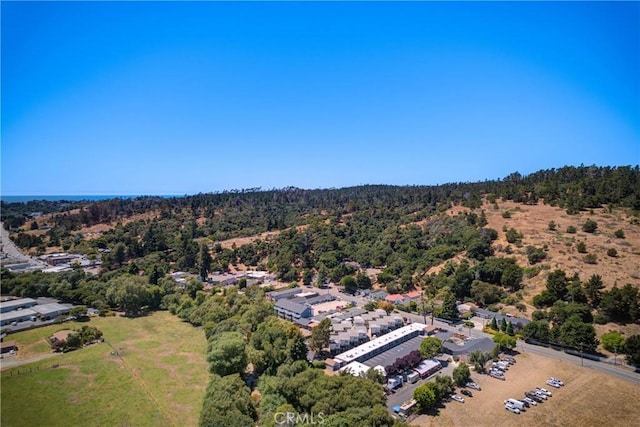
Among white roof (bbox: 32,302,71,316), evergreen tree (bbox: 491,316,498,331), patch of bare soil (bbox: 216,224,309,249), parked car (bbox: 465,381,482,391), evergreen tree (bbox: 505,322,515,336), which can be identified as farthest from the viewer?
patch of bare soil (bbox: 216,224,309,249)

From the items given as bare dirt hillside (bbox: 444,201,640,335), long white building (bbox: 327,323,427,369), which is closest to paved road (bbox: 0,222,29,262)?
long white building (bbox: 327,323,427,369)

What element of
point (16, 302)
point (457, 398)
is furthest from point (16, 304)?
point (457, 398)

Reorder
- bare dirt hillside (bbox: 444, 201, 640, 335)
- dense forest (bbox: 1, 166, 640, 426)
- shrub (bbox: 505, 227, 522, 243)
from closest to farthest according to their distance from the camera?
dense forest (bbox: 1, 166, 640, 426)
bare dirt hillside (bbox: 444, 201, 640, 335)
shrub (bbox: 505, 227, 522, 243)

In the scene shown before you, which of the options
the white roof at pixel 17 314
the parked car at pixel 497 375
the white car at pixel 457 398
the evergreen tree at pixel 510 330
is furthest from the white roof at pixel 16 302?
the evergreen tree at pixel 510 330

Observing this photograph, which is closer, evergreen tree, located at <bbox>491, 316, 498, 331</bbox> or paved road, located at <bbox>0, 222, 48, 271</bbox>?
evergreen tree, located at <bbox>491, 316, 498, 331</bbox>

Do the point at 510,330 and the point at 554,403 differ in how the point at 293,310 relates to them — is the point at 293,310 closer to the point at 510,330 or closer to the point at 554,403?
the point at 510,330

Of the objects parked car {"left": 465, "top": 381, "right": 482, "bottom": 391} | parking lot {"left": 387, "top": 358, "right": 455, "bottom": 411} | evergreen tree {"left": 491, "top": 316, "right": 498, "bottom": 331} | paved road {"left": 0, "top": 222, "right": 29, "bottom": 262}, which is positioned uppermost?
paved road {"left": 0, "top": 222, "right": 29, "bottom": 262}

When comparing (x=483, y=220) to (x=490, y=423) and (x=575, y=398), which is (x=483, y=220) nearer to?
(x=575, y=398)

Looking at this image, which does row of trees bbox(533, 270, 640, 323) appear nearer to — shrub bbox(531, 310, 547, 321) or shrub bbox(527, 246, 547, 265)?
shrub bbox(531, 310, 547, 321)
